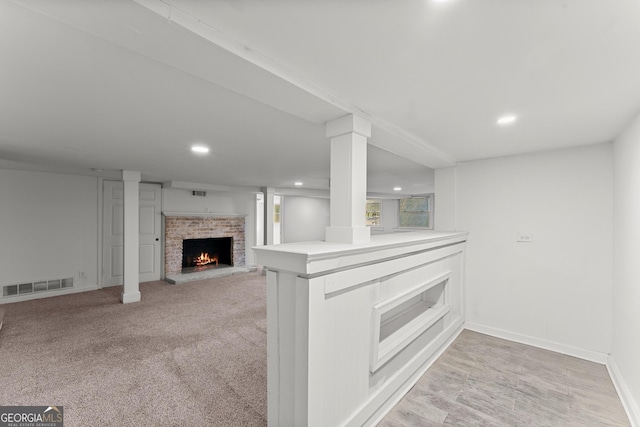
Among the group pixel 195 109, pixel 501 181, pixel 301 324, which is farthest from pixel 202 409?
pixel 501 181

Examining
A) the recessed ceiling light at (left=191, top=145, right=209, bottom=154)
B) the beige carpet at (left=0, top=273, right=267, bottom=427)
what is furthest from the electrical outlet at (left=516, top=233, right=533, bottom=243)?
the recessed ceiling light at (left=191, top=145, right=209, bottom=154)

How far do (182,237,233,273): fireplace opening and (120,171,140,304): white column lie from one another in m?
2.05

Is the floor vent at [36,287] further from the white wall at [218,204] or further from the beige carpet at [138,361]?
the white wall at [218,204]

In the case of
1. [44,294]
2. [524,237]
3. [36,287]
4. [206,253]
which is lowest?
[44,294]

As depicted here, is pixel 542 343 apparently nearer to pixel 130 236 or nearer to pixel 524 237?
pixel 524 237

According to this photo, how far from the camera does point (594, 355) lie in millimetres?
2844

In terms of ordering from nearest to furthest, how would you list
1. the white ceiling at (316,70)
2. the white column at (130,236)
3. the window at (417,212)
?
the white ceiling at (316,70) → the white column at (130,236) → the window at (417,212)

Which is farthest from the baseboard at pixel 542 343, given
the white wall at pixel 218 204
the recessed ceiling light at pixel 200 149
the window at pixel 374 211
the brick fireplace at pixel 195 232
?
the window at pixel 374 211

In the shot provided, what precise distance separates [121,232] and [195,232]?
1.51 m

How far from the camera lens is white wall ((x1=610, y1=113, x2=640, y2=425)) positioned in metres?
2.01

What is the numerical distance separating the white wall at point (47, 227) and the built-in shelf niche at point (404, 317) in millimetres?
5694

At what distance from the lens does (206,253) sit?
736 cm

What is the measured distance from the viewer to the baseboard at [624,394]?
193 centimetres

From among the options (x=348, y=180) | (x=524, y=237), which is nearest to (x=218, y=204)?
(x=348, y=180)
